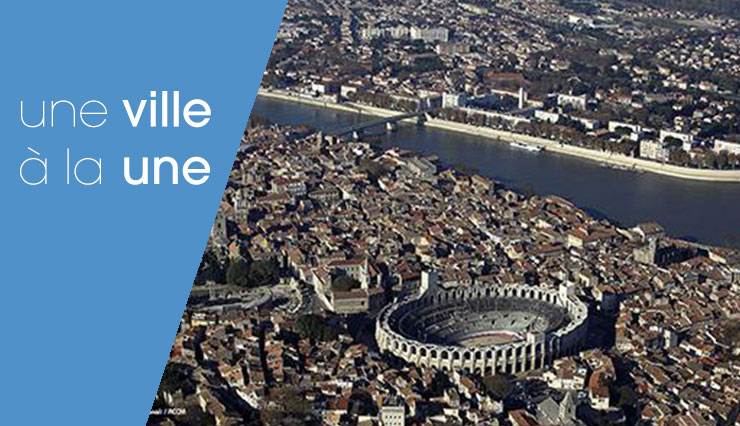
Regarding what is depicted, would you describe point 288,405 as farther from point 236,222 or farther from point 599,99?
point 599,99

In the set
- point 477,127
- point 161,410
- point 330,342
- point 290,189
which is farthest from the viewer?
point 477,127

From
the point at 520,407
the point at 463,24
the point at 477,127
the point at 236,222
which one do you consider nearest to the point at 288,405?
the point at 520,407

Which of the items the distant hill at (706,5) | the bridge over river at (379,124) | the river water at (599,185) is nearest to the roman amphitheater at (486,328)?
the river water at (599,185)

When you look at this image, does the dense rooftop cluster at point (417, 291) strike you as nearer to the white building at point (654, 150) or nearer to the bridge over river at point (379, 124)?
the bridge over river at point (379, 124)

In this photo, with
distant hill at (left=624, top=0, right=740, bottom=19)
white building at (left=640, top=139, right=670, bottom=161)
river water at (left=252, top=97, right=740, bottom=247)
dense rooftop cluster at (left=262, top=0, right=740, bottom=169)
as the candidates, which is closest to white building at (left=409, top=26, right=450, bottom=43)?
dense rooftop cluster at (left=262, top=0, right=740, bottom=169)

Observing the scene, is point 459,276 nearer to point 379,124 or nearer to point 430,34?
point 379,124

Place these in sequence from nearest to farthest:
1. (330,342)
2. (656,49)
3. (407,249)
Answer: (330,342) < (407,249) < (656,49)

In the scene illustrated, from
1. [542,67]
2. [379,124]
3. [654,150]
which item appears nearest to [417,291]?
[654,150]
